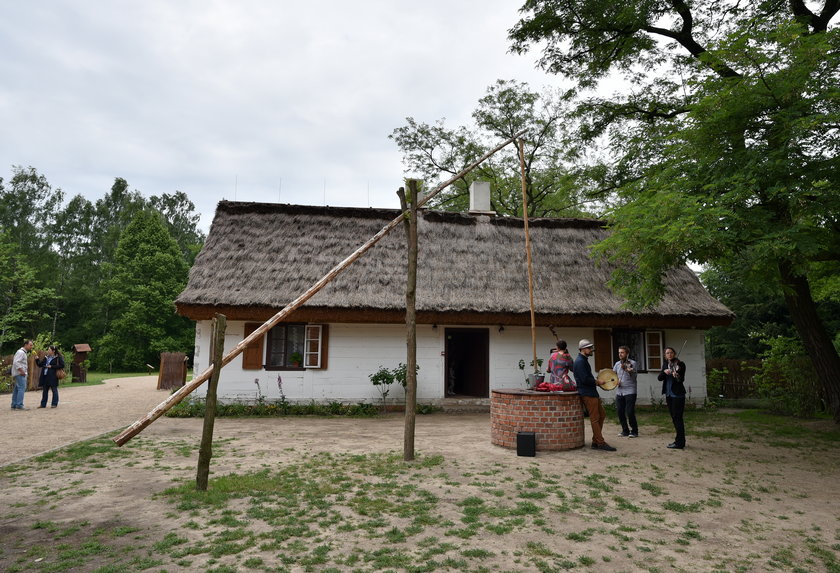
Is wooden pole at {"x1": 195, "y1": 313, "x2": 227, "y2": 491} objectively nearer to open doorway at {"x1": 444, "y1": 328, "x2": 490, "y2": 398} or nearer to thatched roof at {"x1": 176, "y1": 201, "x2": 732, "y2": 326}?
thatched roof at {"x1": 176, "y1": 201, "x2": 732, "y2": 326}

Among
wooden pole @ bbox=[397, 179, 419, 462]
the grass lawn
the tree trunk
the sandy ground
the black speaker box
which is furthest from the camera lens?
the tree trunk

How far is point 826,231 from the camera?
7.99 meters

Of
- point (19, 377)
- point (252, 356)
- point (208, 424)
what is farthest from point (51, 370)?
point (208, 424)

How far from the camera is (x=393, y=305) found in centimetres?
1243

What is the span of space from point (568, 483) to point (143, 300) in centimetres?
3407

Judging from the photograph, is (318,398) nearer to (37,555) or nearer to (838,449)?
(37,555)

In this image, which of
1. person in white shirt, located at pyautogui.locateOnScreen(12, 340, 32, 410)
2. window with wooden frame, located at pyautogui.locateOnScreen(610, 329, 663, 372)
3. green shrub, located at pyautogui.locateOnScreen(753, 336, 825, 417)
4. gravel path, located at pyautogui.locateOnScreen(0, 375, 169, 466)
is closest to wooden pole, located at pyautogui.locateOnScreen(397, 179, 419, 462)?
gravel path, located at pyautogui.locateOnScreen(0, 375, 169, 466)

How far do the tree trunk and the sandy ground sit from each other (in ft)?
7.15

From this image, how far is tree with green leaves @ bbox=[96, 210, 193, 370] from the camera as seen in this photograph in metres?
32.4

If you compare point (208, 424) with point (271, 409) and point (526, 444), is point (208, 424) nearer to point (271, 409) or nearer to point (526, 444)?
point (526, 444)

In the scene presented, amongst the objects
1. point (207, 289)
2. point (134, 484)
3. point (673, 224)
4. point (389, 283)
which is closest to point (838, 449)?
point (673, 224)

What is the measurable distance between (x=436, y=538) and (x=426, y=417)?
770 centimetres

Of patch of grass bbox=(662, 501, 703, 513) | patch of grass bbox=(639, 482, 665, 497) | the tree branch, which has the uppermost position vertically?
the tree branch

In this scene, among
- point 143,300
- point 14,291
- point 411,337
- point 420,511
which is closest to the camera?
point 420,511
